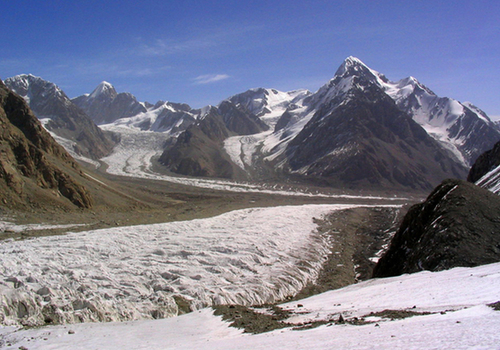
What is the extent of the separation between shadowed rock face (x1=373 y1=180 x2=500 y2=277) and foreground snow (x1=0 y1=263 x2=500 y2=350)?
2.04 m

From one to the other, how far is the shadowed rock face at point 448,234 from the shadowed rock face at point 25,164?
3465 centimetres

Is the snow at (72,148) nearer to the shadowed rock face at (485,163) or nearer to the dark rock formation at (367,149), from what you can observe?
the dark rock formation at (367,149)

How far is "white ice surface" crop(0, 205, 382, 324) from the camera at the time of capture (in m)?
17.9

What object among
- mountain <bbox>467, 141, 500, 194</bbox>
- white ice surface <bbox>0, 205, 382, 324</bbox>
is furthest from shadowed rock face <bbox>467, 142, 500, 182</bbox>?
white ice surface <bbox>0, 205, 382, 324</bbox>

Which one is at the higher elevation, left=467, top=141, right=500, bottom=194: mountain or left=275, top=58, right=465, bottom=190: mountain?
left=275, top=58, right=465, bottom=190: mountain

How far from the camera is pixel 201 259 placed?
93.0ft

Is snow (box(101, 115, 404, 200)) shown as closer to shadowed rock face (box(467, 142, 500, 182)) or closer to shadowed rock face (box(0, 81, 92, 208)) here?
shadowed rock face (box(467, 142, 500, 182))

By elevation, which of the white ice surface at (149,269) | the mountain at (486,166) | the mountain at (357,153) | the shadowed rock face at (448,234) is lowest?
the white ice surface at (149,269)

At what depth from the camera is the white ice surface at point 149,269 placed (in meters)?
17.9

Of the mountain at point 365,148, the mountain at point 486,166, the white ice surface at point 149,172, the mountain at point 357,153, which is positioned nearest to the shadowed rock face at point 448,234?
the mountain at point 486,166

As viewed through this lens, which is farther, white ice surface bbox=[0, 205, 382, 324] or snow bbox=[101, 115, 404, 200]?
snow bbox=[101, 115, 404, 200]

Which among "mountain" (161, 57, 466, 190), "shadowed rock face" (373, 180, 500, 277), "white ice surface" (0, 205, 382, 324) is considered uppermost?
"mountain" (161, 57, 466, 190)

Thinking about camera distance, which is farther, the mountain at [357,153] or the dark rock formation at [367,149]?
the mountain at [357,153]

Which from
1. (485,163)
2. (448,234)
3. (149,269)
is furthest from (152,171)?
(448,234)
